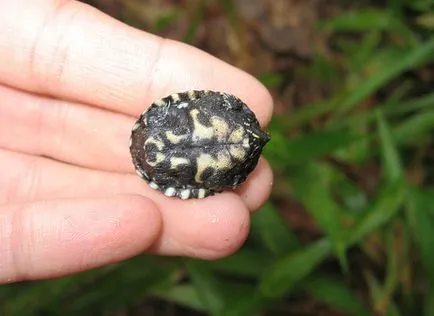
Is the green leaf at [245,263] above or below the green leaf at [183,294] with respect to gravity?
above

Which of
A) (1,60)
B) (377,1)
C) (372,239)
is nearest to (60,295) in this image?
(1,60)

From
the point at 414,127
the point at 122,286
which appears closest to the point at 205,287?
the point at 122,286

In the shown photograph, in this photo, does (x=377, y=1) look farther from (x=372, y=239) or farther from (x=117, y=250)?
(x=117, y=250)

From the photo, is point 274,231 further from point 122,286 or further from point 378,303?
point 122,286

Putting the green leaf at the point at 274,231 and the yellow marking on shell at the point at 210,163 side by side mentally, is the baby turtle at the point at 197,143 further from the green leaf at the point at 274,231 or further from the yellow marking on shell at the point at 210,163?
the green leaf at the point at 274,231

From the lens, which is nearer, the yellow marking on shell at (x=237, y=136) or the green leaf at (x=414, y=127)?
the yellow marking on shell at (x=237, y=136)

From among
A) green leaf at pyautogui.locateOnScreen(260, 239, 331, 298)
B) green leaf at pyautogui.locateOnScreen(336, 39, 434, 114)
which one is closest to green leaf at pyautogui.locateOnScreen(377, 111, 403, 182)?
green leaf at pyautogui.locateOnScreen(336, 39, 434, 114)

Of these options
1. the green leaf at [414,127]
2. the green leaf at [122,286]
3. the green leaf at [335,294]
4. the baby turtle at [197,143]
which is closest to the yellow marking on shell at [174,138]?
the baby turtle at [197,143]
